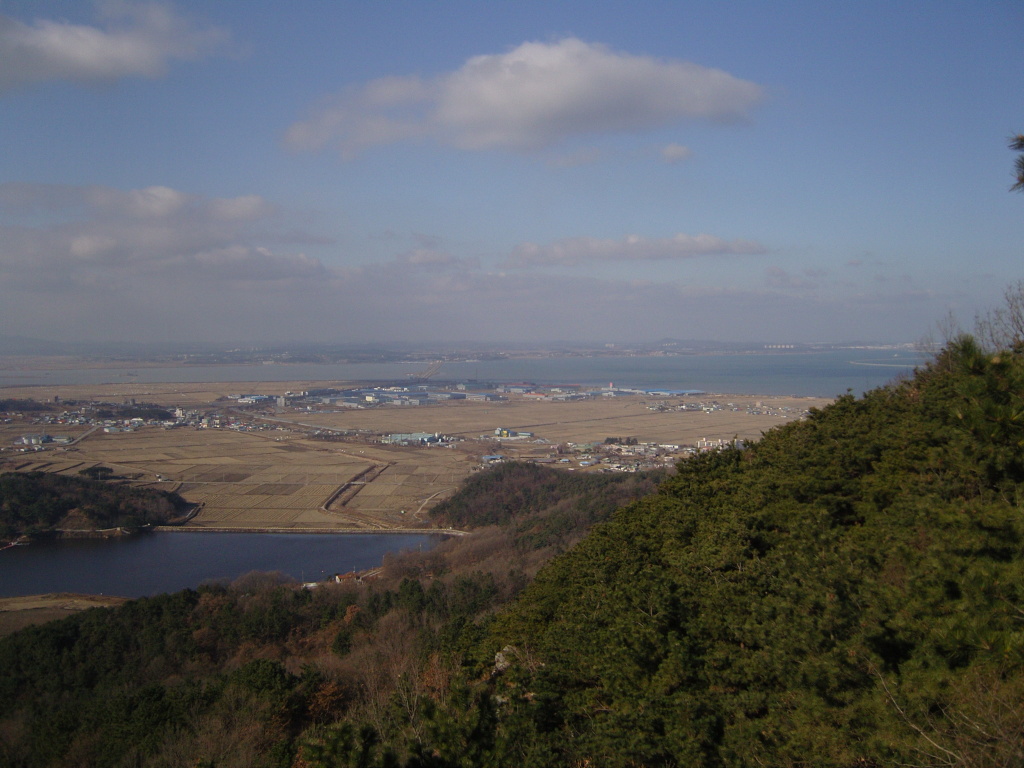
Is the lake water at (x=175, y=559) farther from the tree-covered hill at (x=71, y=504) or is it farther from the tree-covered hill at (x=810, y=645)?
the tree-covered hill at (x=810, y=645)

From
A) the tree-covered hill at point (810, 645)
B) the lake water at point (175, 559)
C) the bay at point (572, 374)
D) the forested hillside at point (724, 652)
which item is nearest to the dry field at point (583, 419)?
the bay at point (572, 374)

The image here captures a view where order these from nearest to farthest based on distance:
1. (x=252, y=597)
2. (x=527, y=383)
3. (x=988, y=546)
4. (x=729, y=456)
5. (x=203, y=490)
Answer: (x=988, y=546) → (x=729, y=456) → (x=252, y=597) → (x=203, y=490) → (x=527, y=383)

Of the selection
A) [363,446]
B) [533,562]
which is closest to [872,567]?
[533,562]

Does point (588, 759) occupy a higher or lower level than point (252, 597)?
higher

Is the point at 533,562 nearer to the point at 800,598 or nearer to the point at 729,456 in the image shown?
the point at 729,456

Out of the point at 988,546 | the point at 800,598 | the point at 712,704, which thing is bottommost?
the point at 712,704

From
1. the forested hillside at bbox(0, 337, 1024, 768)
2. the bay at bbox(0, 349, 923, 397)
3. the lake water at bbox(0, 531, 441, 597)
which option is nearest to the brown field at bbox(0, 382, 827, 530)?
the lake water at bbox(0, 531, 441, 597)

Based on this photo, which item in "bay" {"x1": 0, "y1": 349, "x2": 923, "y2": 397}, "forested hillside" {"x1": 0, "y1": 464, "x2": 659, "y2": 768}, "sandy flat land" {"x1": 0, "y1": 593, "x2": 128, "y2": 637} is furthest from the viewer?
"bay" {"x1": 0, "y1": 349, "x2": 923, "y2": 397}

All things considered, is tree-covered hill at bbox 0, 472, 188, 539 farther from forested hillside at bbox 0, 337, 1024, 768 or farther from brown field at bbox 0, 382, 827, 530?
forested hillside at bbox 0, 337, 1024, 768
